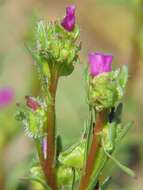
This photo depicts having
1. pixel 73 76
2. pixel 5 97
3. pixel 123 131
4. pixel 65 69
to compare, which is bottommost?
pixel 73 76

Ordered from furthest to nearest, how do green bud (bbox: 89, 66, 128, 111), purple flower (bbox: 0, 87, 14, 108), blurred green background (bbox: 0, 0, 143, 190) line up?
1. purple flower (bbox: 0, 87, 14, 108)
2. blurred green background (bbox: 0, 0, 143, 190)
3. green bud (bbox: 89, 66, 128, 111)

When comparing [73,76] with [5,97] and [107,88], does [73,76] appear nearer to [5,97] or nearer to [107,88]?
[5,97]

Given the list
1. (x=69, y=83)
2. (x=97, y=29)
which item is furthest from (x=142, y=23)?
(x=97, y=29)

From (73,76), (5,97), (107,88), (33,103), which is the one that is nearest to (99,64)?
(107,88)

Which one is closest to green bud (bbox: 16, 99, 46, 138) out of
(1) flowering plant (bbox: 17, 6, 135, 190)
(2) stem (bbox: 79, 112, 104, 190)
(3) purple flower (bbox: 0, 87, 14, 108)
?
(1) flowering plant (bbox: 17, 6, 135, 190)

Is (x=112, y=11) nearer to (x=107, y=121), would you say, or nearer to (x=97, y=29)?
(x=97, y=29)

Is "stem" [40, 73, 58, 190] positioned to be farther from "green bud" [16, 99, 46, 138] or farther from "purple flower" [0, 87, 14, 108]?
"purple flower" [0, 87, 14, 108]

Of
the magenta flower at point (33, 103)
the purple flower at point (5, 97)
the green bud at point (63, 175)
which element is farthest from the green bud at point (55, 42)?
the purple flower at point (5, 97)
